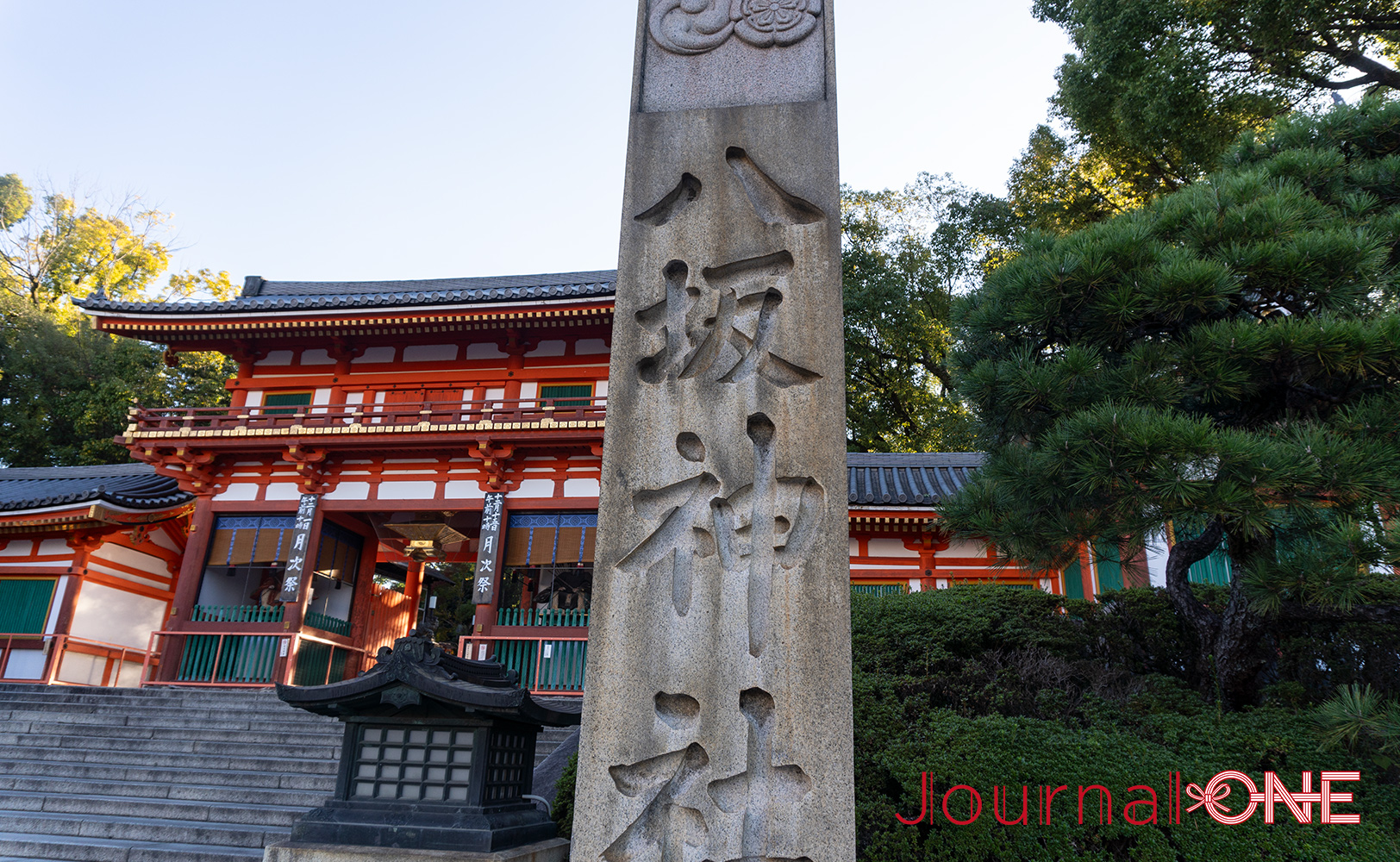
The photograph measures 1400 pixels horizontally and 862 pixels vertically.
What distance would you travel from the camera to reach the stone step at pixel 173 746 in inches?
299

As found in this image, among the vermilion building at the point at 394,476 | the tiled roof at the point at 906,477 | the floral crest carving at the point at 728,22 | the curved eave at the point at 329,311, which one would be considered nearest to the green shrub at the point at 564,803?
the floral crest carving at the point at 728,22

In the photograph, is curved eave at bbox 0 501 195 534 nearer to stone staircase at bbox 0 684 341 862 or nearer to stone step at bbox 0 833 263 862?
stone staircase at bbox 0 684 341 862

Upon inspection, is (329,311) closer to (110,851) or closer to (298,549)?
(298,549)

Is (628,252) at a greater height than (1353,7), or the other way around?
(1353,7)

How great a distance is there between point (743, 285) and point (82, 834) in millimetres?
6548

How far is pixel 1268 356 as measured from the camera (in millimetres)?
4328

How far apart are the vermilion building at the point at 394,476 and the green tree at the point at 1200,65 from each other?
5.33 metres

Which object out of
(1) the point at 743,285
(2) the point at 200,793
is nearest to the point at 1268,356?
(1) the point at 743,285

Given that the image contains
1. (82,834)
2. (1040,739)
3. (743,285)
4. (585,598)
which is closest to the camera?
(743,285)

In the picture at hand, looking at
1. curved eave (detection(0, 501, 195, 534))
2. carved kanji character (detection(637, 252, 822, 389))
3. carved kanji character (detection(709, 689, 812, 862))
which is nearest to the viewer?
carved kanji character (detection(709, 689, 812, 862))

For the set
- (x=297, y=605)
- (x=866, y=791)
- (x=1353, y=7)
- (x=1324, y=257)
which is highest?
(x=1353, y=7)

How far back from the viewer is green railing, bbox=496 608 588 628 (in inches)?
435

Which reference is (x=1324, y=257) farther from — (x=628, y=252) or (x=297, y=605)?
(x=297, y=605)

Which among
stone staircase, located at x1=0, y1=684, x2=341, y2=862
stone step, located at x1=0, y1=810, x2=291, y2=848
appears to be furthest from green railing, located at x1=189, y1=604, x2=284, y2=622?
stone step, located at x1=0, y1=810, x2=291, y2=848
